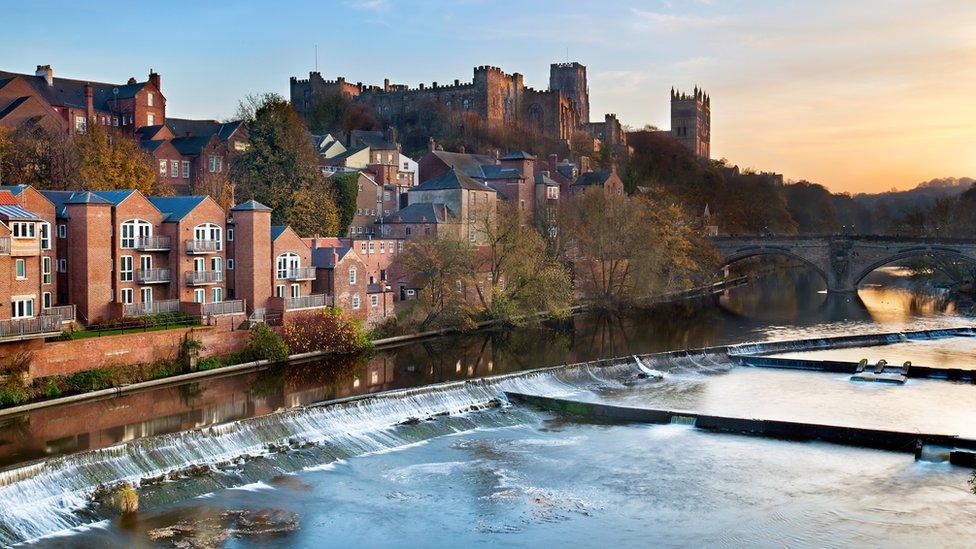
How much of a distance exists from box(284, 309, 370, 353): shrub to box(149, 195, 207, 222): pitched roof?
6373 mm

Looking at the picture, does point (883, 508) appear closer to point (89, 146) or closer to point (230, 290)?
point (230, 290)

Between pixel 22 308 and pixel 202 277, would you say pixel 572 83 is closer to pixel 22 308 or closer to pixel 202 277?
pixel 202 277

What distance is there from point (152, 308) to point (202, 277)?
2.91 m

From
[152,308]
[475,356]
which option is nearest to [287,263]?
[152,308]

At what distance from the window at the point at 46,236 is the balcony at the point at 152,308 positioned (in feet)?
11.5

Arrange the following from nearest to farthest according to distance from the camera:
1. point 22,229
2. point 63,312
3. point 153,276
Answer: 1. point 22,229
2. point 63,312
3. point 153,276

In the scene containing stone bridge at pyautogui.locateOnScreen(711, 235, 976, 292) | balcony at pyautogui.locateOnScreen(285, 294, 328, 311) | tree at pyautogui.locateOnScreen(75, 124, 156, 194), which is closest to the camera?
balcony at pyautogui.locateOnScreen(285, 294, 328, 311)

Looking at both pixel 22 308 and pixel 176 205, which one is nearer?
pixel 22 308

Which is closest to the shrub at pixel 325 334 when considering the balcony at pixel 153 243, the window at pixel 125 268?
the balcony at pixel 153 243

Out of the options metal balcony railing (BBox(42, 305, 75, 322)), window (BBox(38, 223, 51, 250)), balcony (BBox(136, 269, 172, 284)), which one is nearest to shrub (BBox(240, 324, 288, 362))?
balcony (BBox(136, 269, 172, 284))

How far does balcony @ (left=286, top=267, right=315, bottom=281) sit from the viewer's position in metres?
43.6

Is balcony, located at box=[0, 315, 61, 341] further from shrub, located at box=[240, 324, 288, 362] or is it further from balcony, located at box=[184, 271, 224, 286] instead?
balcony, located at box=[184, 271, 224, 286]

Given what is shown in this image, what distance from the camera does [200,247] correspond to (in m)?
40.3

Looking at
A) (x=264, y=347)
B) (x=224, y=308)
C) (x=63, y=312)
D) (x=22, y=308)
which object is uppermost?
(x=22, y=308)
